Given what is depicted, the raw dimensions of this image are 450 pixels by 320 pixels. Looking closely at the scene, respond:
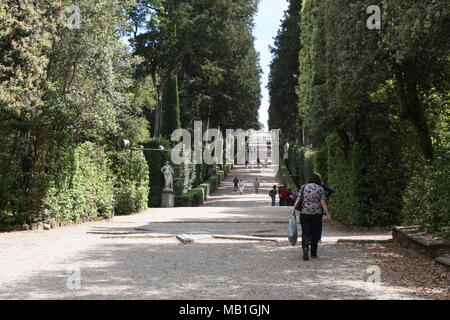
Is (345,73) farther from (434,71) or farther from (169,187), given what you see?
(169,187)

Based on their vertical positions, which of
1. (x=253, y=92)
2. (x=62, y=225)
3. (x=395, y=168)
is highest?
(x=253, y=92)

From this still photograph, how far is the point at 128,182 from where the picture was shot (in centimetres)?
2169

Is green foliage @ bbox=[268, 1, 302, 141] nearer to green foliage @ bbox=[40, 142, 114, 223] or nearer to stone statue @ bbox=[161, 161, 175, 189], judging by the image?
stone statue @ bbox=[161, 161, 175, 189]

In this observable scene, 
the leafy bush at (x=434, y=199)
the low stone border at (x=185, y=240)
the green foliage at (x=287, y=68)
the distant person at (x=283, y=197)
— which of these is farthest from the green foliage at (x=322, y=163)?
the green foliage at (x=287, y=68)

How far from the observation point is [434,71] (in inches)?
444

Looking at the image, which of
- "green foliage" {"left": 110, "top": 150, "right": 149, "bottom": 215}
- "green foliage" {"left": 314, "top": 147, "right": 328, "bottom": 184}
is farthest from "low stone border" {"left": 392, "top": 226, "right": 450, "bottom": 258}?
"green foliage" {"left": 110, "top": 150, "right": 149, "bottom": 215}

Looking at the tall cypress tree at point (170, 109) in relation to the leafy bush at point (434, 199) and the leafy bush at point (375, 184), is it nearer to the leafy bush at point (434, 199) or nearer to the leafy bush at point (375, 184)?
the leafy bush at point (375, 184)

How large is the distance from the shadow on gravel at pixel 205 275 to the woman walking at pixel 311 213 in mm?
335

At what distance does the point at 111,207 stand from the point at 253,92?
1353 inches

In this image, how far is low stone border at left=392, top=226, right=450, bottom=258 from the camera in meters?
8.19

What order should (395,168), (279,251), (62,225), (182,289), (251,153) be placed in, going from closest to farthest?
1. (182,289)
2. (279,251)
3. (395,168)
4. (62,225)
5. (251,153)

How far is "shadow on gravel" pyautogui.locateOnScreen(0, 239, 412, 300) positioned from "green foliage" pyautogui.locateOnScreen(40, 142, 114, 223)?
4310mm

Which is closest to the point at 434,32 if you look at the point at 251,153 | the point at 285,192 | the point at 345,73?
the point at 345,73

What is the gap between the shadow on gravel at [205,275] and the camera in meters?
6.11
